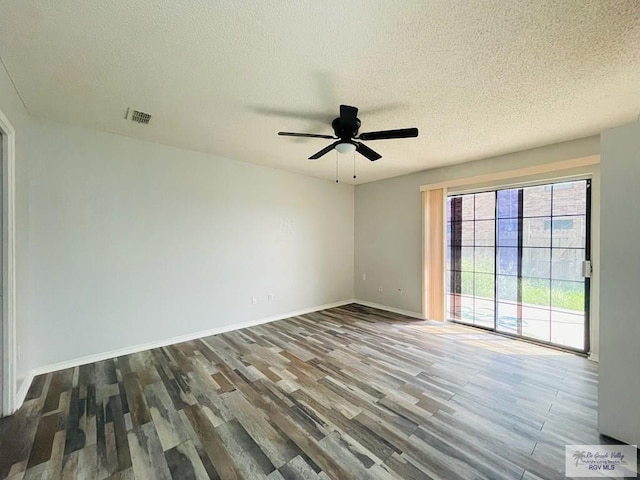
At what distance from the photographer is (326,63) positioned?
1.79 m

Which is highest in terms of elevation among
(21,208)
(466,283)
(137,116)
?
(137,116)

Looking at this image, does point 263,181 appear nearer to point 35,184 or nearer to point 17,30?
point 35,184

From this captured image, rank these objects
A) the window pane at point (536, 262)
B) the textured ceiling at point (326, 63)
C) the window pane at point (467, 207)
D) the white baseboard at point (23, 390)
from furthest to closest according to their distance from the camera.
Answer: the window pane at point (467, 207), the window pane at point (536, 262), the white baseboard at point (23, 390), the textured ceiling at point (326, 63)

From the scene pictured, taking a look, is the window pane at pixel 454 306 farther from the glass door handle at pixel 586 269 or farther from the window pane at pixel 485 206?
the glass door handle at pixel 586 269

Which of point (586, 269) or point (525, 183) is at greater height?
point (525, 183)

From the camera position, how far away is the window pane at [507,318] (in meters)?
3.65

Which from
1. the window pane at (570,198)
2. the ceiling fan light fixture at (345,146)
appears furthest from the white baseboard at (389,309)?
the ceiling fan light fixture at (345,146)

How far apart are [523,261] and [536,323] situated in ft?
2.76

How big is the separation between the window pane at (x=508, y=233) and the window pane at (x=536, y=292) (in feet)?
1.75

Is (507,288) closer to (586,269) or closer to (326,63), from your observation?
(586,269)

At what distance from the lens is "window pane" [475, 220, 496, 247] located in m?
3.86

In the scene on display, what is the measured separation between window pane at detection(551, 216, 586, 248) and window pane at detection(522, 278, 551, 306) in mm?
536

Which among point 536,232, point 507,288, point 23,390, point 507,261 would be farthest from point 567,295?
point 23,390

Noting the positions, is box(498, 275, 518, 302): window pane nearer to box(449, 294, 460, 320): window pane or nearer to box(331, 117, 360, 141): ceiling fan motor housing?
box(449, 294, 460, 320): window pane
